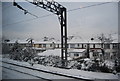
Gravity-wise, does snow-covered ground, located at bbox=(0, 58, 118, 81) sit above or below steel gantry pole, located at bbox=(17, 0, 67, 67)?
below

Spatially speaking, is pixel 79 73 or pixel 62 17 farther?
pixel 62 17

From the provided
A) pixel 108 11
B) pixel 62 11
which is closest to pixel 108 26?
pixel 108 11

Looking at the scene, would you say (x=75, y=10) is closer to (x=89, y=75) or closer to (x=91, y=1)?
(x=91, y=1)

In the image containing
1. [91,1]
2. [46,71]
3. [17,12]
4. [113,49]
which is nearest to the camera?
[113,49]

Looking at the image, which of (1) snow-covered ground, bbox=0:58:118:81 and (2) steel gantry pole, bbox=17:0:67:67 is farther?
(2) steel gantry pole, bbox=17:0:67:67

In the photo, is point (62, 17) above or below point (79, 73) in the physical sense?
above

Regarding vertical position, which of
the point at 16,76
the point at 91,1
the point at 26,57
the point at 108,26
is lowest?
the point at 16,76

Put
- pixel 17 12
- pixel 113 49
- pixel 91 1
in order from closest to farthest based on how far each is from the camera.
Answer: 1. pixel 113 49
2. pixel 91 1
3. pixel 17 12

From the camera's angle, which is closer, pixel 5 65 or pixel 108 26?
pixel 108 26

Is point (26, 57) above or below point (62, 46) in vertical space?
below

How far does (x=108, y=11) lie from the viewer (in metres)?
2.41

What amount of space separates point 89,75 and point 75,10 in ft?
3.36

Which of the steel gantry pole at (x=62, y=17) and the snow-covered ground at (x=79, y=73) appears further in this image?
the steel gantry pole at (x=62, y=17)

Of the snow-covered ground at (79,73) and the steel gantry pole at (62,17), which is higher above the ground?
the steel gantry pole at (62,17)
